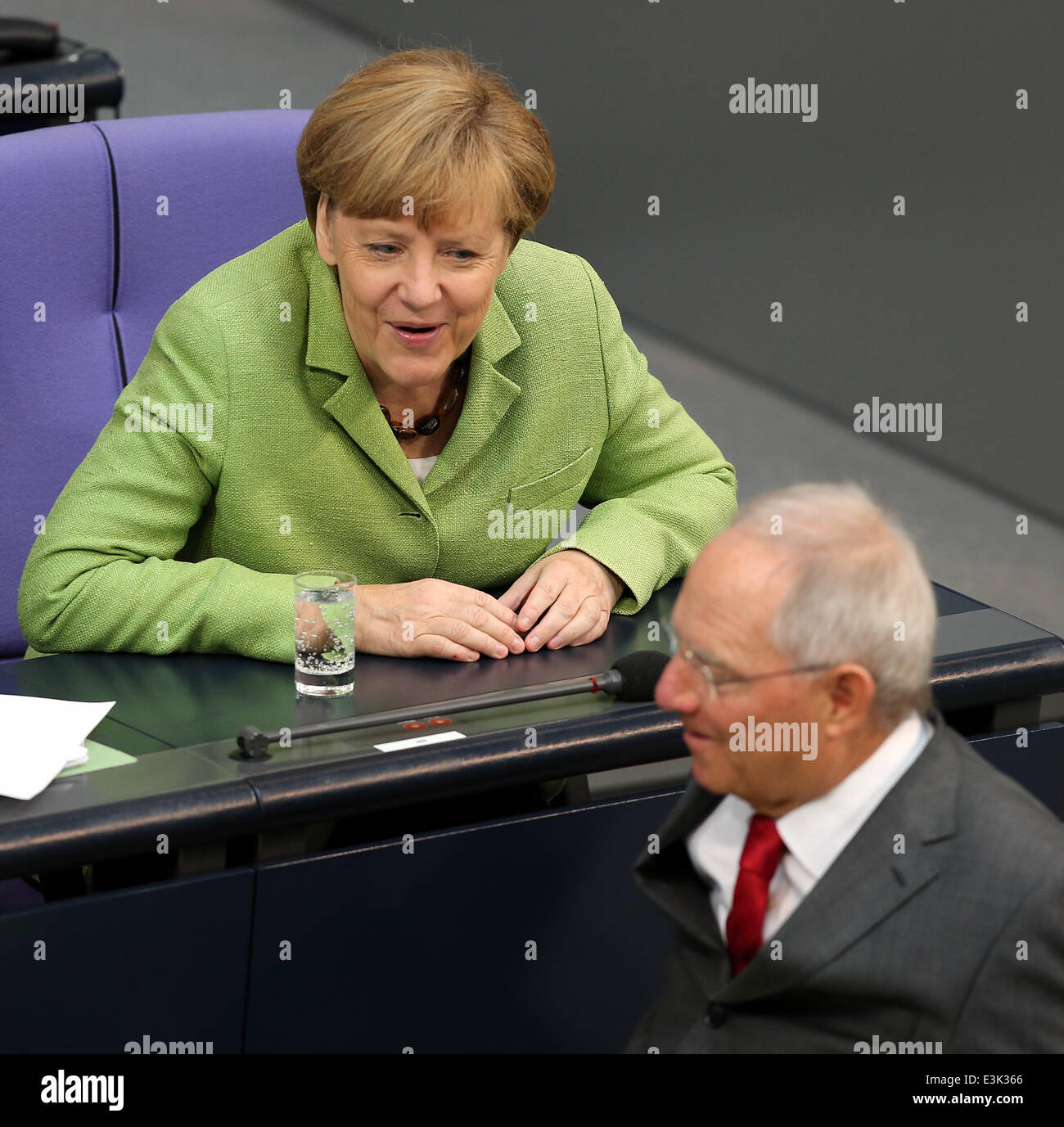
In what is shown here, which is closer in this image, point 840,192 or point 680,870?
point 680,870

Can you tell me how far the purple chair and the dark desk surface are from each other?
2.08 ft

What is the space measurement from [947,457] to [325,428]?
2.69 meters

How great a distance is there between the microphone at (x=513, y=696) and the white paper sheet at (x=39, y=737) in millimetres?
144

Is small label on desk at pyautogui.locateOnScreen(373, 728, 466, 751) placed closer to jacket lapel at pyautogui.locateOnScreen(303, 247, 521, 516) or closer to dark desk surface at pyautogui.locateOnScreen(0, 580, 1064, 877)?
dark desk surface at pyautogui.locateOnScreen(0, 580, 1064, 877)

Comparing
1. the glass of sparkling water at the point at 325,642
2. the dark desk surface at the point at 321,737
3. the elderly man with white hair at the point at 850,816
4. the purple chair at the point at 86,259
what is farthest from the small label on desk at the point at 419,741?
the purple chair at the point at 86,259

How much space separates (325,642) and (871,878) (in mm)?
707

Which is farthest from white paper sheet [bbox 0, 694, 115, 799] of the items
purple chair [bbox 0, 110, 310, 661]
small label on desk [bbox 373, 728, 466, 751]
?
purple chair [bbox 0, 110, 310, 661]

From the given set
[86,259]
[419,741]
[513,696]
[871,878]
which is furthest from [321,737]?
[86,259]

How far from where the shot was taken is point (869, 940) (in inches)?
45.5

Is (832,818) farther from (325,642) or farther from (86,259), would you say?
(86,259)

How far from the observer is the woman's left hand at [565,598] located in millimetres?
1838

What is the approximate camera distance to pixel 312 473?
1.88 m

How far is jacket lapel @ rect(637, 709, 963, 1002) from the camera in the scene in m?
1.15
